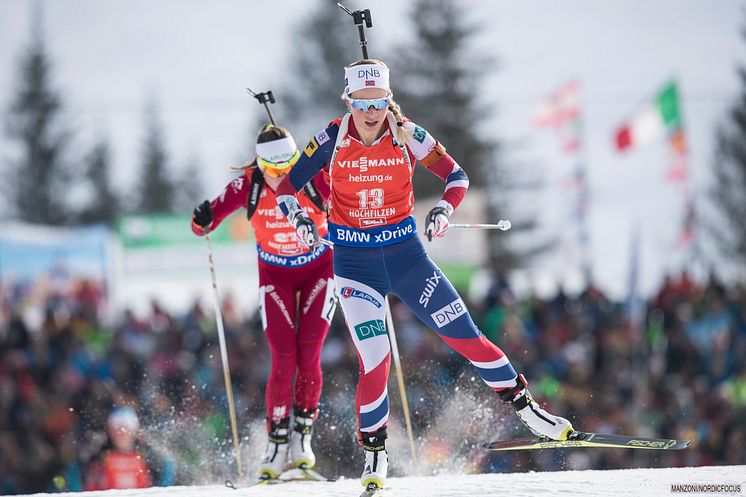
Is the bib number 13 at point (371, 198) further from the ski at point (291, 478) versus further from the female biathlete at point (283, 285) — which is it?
the ski at point (291, 478)

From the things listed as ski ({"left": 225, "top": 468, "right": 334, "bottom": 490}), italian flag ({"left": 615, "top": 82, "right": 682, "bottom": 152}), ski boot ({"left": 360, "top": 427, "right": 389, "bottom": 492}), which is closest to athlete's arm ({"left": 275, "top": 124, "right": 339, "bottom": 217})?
ski boot ({"left": 360, "top": 427, "right": 389, "bottom": 492})

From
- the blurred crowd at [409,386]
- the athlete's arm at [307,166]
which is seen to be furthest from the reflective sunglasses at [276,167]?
the blurred crowd at [409,386]

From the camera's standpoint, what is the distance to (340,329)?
15.1 meters

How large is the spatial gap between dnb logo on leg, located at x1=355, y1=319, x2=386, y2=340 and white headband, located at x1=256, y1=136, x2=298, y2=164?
72.8 inches

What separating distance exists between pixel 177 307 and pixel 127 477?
11.4 meters

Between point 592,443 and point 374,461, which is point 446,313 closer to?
point 374,461

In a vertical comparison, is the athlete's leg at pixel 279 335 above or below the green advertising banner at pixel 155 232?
Result: below

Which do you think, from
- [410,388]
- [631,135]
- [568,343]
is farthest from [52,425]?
[631,135]

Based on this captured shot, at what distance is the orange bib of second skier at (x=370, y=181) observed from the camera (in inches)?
263

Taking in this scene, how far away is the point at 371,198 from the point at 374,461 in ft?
5.54

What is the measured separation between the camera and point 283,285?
26.4 ft

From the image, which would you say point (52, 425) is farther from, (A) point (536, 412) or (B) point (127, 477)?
(A) point (536, 412)

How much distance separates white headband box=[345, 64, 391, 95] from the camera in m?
6.65

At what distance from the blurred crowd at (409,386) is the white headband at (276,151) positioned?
3.60 meters
